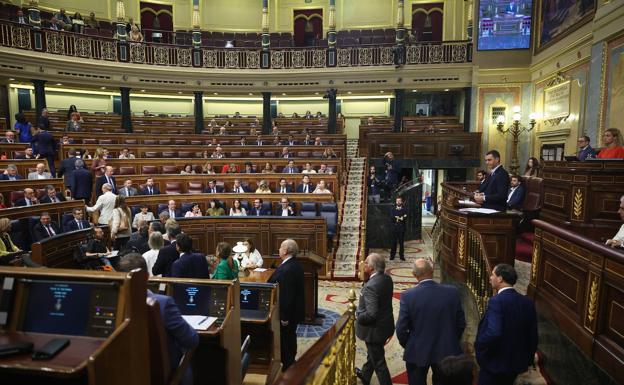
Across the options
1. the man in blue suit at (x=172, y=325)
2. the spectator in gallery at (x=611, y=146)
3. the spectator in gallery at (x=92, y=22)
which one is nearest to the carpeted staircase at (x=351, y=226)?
the spectator in gallery at (x=611, y=146)

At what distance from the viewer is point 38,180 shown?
23.6 ft

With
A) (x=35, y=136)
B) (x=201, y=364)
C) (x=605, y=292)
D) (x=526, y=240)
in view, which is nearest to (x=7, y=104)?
(x=35, y=136)

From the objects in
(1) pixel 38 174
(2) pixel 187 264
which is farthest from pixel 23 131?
(2) pixel 187 264

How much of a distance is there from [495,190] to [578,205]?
1095 mm

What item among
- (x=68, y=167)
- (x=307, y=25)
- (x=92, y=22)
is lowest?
(x=68, y=167)

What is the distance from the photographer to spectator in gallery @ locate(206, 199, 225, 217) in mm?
8023

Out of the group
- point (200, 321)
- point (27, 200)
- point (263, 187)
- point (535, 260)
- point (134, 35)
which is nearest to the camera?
point (200, 321)

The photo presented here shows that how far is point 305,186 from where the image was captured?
29.7 ft

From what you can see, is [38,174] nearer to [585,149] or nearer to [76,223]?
[76,223]

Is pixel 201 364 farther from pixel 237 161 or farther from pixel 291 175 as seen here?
pixel 237 161

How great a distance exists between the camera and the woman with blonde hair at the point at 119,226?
612 cm

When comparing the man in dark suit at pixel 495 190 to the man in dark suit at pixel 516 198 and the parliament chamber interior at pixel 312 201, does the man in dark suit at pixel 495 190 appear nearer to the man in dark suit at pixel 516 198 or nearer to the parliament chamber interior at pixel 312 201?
the parliament chamber interior at pixel 312 201

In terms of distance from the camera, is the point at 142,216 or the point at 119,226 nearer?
the point at 119,226

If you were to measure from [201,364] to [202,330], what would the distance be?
0.34 metres
